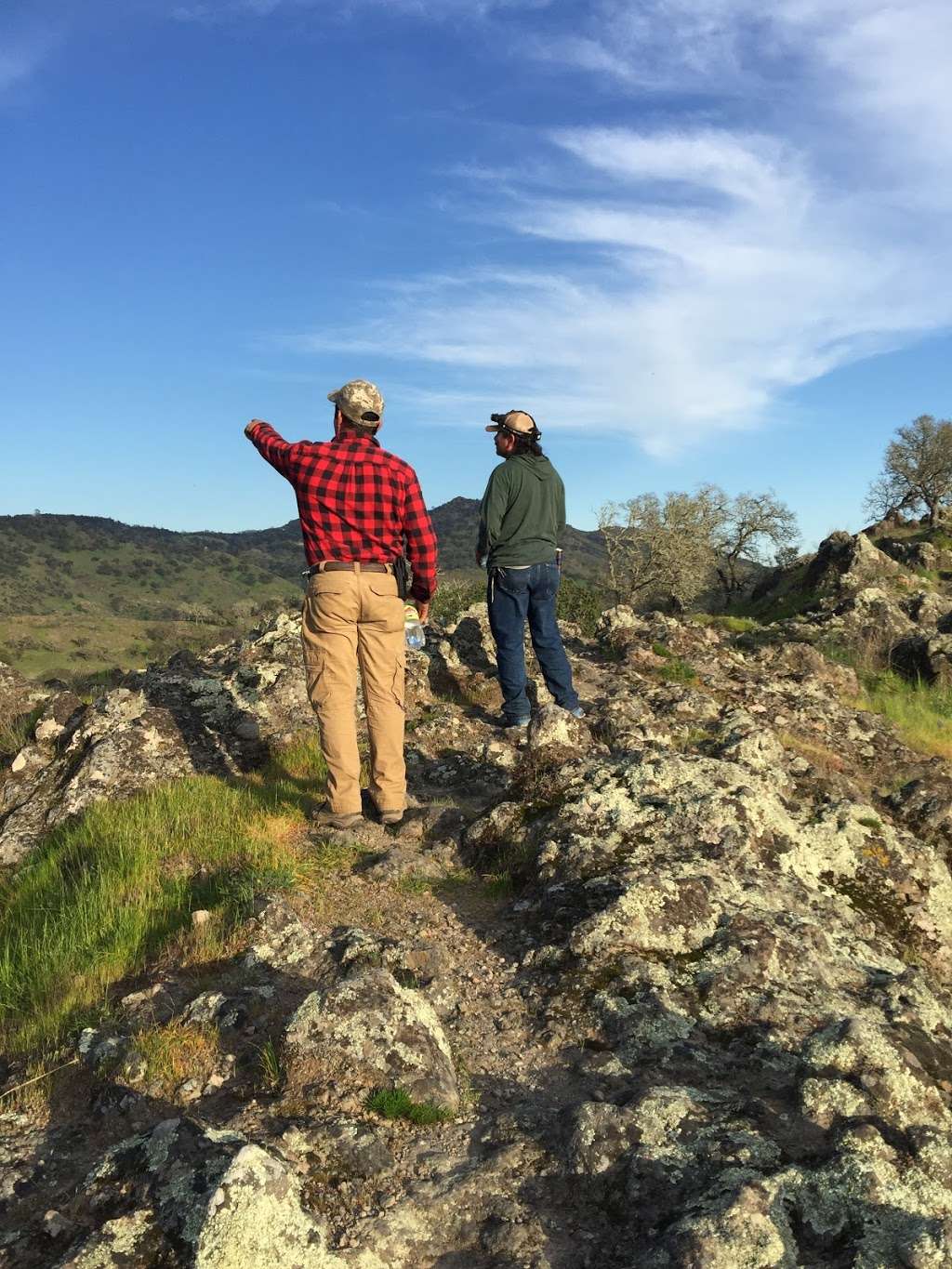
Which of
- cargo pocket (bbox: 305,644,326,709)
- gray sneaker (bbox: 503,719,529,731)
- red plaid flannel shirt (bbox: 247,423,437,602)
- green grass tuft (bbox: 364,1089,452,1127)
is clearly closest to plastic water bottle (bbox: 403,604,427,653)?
red plaid flannel shirt (bbox: 247,423,437,602)

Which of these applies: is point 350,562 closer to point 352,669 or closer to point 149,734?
point 352,669

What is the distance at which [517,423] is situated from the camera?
823 cm

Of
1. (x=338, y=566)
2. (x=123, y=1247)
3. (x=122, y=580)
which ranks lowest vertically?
(x=123, y=1247)

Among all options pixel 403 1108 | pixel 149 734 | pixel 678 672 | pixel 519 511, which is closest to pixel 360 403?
pixel 519 511

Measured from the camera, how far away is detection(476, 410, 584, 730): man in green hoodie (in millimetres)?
8250

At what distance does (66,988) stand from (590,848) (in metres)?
3.12

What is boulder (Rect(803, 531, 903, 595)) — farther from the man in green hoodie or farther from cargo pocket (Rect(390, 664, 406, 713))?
cargo pocket (Rect(390, 664, 406, 713))

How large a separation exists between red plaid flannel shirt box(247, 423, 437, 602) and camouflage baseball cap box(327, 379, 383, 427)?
16 centimetres

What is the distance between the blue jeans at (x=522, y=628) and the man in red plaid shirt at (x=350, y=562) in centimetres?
216

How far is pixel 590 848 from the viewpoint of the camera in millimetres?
5422

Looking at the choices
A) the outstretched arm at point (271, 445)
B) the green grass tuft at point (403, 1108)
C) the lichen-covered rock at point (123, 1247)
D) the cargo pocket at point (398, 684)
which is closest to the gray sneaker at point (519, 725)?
the cargo pocket at point (398, 684)

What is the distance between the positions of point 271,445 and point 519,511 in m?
2.91

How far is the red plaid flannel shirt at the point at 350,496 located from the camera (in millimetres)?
5879

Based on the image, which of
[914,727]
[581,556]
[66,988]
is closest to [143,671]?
[66,988]
